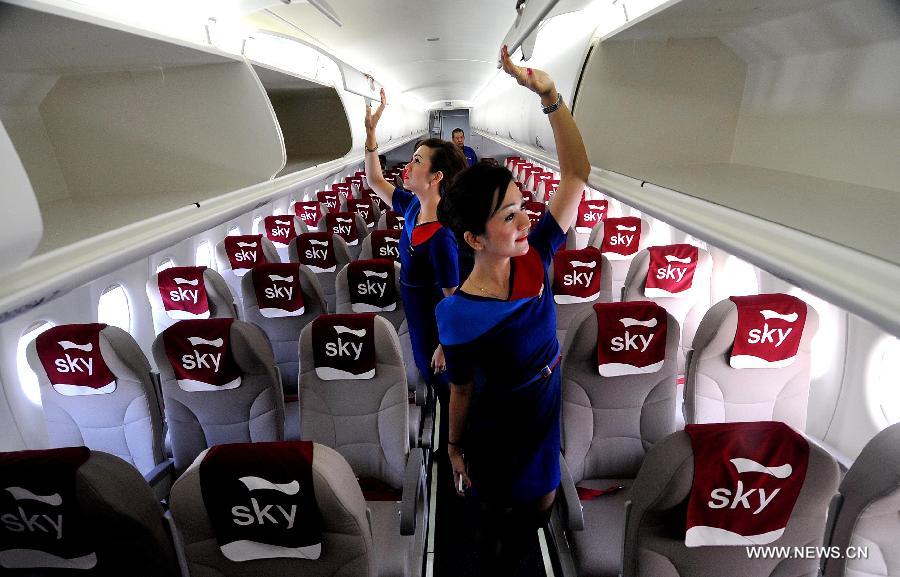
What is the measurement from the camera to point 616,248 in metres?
5.06

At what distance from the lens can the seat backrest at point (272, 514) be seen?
1.32 metres

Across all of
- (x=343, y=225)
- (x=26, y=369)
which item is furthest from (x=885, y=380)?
(x=343, y=225)

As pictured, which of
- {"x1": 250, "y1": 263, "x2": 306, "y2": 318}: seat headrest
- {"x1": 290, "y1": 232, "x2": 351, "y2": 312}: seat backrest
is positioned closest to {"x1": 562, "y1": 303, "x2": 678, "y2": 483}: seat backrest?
{"x1": 250, "y1": 263, "x2": 306, "y2": 318}: seat headrest

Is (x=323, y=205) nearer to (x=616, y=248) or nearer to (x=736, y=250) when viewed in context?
(x=616, y=248)

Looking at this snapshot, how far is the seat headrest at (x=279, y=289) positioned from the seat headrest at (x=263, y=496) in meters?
2.32

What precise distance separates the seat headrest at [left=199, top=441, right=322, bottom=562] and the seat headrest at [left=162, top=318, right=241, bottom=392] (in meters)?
1.23

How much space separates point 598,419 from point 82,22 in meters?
2.39

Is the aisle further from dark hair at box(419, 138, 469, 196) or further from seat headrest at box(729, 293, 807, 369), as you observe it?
dark hair at box(419, 138, 469, 196)

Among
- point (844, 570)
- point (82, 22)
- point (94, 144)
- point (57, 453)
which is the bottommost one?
point (844, 570)

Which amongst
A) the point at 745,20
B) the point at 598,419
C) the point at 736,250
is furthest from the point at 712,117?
the point at 598,419

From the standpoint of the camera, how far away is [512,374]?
6.08ft

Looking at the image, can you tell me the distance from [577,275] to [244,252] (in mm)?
3008

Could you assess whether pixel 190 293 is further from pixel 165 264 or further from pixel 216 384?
pixel 216 384

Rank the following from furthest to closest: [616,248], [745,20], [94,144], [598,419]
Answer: [616,248]
[598,419]
[94,144]
[745,20]
